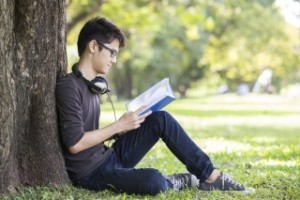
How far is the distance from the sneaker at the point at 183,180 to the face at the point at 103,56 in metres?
1.12

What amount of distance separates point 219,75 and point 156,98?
55.5 m

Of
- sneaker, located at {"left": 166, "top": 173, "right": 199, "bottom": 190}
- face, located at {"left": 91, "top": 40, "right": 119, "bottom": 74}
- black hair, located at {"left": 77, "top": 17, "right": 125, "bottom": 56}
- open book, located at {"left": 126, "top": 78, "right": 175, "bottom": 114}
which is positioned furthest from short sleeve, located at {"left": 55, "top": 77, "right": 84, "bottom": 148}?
sneaker, located at {"left": 166, "top": 173, "right": 199, "bottom": 190}

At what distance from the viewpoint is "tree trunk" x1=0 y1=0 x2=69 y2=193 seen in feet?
13.8

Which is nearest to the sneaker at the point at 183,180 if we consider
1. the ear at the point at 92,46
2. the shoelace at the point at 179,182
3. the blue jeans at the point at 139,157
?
the shoelace at the point at 179,182

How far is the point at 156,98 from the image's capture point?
14.9 feet

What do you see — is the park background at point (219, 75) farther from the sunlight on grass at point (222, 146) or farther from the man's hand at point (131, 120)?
the man's hand at point (131, 120)

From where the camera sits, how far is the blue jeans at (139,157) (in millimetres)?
4508

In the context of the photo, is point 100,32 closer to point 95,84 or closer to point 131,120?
point 95,84

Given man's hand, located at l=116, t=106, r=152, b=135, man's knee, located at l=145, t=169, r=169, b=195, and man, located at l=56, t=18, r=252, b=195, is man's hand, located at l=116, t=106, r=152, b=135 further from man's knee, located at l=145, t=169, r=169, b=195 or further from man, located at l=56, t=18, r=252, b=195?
man's knee, located at l=145, t=169, r=169, b=195

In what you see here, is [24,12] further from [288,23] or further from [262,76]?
[262,76]

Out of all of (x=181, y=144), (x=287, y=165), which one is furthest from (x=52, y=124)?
(x=287, y=165)

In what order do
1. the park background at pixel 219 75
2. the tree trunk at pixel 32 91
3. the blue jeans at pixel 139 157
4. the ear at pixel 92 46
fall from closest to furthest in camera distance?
the tree trunk at pixel 32 91 < the blue jeans at pixel 139 157 < the ear at pixel 92 46 < the park background at pixel 219 75

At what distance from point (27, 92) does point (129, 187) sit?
1.14 metres

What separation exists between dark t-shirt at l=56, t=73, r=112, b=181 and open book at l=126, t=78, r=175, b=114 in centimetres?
36
